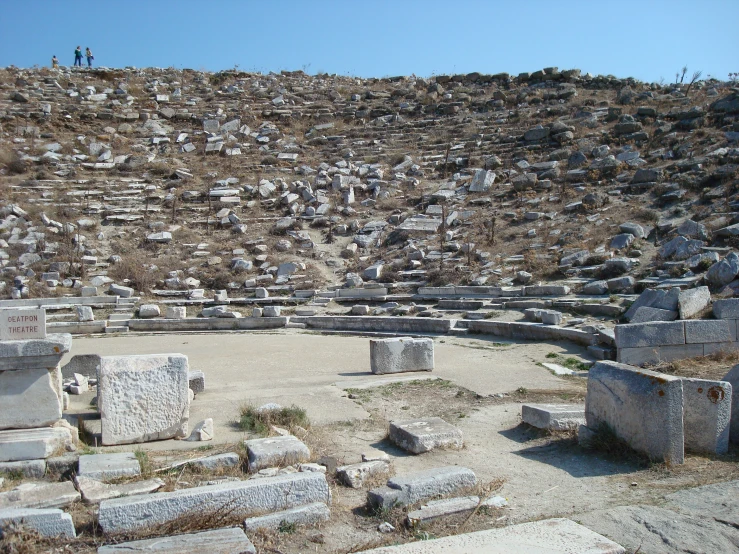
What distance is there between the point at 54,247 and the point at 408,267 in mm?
11127

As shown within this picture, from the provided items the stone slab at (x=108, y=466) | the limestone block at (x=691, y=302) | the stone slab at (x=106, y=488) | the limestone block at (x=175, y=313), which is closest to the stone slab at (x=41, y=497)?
the stone slab at (x=106, y=488)

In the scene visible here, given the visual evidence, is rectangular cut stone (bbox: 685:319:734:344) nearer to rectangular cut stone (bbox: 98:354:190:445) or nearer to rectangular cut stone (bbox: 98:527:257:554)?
rectangular cut stone (bbox: 98:354:190:445)

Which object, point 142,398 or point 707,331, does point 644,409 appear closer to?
point 142,398

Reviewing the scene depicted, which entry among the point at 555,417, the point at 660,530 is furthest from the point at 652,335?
the point at 660,530

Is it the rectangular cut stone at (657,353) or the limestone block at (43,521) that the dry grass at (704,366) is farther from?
the limestone block at (43,521)

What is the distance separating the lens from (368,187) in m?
25.4

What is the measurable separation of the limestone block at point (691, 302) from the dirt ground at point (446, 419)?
1.78 m

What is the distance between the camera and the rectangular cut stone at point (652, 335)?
403 inches

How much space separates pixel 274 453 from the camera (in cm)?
596

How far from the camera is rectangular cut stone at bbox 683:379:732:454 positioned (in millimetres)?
6223

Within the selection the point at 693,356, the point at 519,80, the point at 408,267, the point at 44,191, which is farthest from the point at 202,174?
the point at 693,356

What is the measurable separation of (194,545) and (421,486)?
1.78 m

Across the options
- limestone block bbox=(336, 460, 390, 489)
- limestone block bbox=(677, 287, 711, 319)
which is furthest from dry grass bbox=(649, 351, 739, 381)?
limestone block bbox=(336, 460, 390, 489)

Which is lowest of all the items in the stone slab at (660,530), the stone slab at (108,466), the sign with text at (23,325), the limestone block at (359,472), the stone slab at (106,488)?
the stone slab at (660,530)
